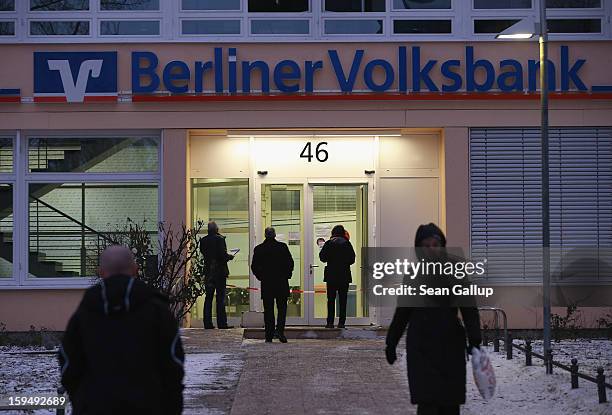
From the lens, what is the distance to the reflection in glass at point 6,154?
19359 mm

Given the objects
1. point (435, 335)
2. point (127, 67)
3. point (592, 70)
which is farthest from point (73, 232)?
point (435, 335)

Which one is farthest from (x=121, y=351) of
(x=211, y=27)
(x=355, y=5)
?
(x=355, y=5)

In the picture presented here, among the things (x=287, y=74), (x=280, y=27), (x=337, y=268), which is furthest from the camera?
(x=280, y=27)

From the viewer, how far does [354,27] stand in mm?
19359

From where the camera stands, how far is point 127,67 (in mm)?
19078

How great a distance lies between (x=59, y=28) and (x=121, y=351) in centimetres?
1444

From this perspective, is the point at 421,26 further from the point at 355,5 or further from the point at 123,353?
the point at 123,353

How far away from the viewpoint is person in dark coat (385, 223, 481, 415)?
745 centimetres

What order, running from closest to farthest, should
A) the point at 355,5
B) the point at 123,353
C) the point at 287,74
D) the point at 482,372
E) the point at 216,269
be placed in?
the point at 123,353 → the point at 482,372 → the point at 216,269 → the point at 287,74 → the point at 355,5

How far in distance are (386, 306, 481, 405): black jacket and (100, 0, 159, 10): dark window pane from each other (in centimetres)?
1278

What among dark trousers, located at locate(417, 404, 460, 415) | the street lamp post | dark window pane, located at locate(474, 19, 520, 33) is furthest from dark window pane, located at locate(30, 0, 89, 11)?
dark trousers, located at locate(417, 404, 460, 415)

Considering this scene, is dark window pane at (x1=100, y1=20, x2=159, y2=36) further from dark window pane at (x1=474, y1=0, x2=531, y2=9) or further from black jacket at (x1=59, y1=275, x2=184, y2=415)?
black jacket at (x1=59, y1=275, x2=184, y2=415)

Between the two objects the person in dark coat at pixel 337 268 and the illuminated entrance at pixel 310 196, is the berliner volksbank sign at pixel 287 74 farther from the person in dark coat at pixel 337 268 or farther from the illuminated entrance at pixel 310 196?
the person in dark coat at pixel 337 268

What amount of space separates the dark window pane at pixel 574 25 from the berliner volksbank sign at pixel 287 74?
46cm
